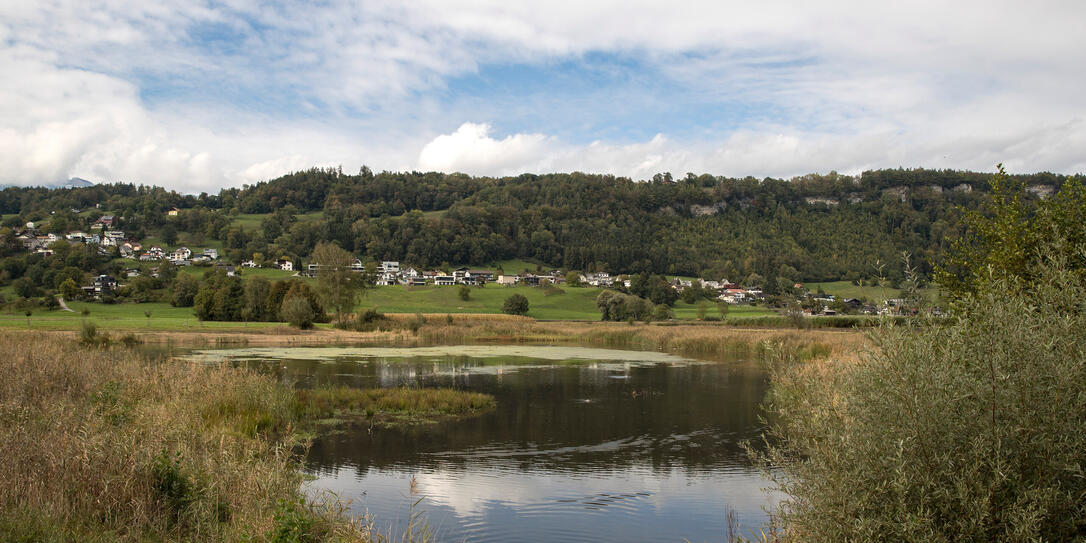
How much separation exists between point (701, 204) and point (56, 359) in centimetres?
18139

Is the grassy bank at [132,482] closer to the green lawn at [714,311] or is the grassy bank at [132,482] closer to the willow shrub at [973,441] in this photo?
the willow shrub at [973,441]

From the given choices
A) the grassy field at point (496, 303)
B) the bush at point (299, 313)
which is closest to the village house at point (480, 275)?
the grassy field at point (496, 303)

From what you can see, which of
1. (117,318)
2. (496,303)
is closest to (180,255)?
(496,303)

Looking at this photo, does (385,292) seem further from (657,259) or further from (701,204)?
(701,204)

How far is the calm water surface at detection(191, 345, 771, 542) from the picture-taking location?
40.6 feet

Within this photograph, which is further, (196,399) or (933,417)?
(196,399)

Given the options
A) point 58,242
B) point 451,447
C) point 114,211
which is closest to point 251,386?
point 451,447

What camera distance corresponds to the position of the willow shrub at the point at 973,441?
5496 mm

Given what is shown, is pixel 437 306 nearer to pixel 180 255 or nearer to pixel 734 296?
pixel 734 296

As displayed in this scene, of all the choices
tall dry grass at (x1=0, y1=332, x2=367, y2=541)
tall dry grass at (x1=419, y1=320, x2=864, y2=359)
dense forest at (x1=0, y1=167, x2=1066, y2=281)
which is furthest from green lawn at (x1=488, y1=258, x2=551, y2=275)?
tall dry grass at (x1=0, y1=332, x2=367, y2=541)

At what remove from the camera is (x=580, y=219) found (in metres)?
174

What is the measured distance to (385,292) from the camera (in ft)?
345

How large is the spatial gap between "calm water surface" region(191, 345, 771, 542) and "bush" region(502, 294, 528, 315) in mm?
58374

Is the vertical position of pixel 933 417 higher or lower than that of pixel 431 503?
higher
